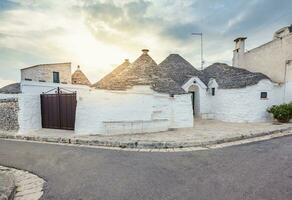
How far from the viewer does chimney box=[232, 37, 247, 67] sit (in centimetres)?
2123

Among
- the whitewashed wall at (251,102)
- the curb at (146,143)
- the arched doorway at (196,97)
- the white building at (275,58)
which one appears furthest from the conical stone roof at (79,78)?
the curb at (146,143)

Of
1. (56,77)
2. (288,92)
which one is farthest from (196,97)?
(56,77)

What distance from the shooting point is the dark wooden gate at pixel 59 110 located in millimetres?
12758

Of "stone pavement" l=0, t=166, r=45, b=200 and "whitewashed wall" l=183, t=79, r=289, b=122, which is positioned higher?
"whitewashed wall" l=183, t=79, r=289, b=122

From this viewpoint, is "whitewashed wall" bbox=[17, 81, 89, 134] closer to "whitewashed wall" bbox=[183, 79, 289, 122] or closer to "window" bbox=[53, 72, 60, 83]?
"whitewashed wall" bbox=[183, 79, 289, 122]

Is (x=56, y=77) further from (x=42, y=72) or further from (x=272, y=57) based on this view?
(x=272, y=57)

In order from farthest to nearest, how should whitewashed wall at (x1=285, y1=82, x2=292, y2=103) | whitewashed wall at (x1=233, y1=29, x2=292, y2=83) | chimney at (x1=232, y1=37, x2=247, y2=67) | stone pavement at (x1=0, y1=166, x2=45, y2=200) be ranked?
chimney at (x1=232, y1=37, x2=247, y2=67) → whitewashed wall at (x1=233, y1=29, x2=292, y2=83) → whitewashed wall at (x1=285, y1=82, x2=292, y2=103) → stone pavement at (x1=0, y1=166, x2=45, y2=200)

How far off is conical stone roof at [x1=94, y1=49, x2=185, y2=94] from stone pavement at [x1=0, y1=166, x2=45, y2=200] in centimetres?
654

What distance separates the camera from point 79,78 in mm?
29297

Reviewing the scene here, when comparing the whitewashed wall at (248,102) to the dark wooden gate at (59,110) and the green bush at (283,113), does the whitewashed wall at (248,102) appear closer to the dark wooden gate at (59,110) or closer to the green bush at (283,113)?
the green bush at (283,113)

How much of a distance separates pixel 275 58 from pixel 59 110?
15.8 meters

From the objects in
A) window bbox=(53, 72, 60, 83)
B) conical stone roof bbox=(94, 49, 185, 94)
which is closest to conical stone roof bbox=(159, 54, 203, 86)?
conical stone roof bbox=(94, 49, 185, 94)

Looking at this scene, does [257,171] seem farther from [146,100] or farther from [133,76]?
[133,76]

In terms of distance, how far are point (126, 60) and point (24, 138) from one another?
14.6m
